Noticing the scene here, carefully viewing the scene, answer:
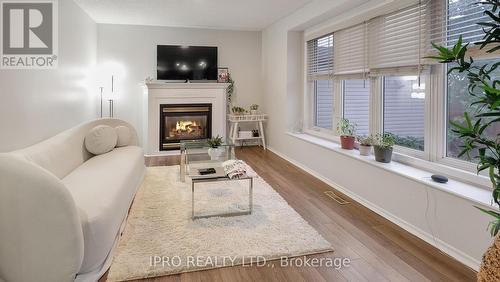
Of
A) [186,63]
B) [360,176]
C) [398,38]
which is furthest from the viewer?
[186,63]

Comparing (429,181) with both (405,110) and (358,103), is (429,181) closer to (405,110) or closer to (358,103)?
(405,110)

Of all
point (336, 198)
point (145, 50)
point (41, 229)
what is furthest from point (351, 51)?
point (145, 50)

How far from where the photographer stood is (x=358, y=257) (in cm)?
221

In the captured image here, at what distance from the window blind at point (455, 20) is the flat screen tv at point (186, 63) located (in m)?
4.23

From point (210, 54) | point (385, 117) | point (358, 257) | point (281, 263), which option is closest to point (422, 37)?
point (385, 117)

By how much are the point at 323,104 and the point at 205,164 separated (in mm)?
2274

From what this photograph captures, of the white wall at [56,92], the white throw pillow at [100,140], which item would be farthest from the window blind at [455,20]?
the white wall at [56,92]

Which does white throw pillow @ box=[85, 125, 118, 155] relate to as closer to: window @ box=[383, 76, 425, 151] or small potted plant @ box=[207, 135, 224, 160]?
small potted plant @ box=[207, 135, 224, 160]

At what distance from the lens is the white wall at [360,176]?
2152 mm

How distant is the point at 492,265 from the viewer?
4.22 feet

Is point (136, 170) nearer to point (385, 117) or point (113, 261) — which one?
point (113, 261)

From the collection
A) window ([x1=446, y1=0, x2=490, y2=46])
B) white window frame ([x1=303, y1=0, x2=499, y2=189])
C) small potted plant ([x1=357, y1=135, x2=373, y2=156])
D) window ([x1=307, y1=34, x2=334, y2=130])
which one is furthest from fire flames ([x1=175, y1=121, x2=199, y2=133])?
window ([x1=446, y1=0, x2=490, y2=46])

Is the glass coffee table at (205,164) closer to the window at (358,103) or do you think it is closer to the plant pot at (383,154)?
the plant pot at (383,154)

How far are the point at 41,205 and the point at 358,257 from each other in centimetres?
201
